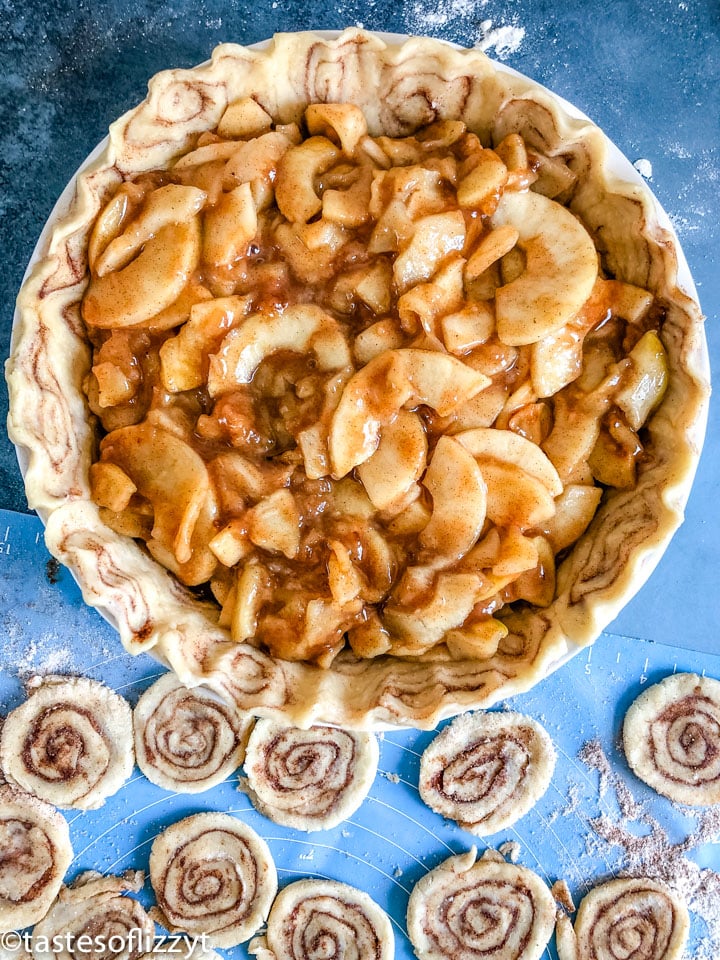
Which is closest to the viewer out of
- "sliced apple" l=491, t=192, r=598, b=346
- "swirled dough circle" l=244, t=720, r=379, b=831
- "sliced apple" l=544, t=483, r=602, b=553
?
"sliced apple" l=491, t=192, r=598, b=346

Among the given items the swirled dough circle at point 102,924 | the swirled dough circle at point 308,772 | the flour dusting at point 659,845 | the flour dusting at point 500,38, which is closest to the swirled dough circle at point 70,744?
the swirled dough circle at point 102,924

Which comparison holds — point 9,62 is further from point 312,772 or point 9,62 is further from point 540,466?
point 312,772

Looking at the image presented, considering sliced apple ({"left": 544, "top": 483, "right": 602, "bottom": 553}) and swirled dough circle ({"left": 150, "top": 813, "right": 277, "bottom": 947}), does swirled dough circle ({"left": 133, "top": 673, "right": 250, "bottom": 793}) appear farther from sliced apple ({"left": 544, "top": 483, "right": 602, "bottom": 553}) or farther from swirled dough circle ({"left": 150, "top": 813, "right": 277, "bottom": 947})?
sliced apple ({"left": 544, "top": 483, "right": 602, "bottom": 553})

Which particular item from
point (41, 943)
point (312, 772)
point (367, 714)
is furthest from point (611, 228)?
point (41, 943)

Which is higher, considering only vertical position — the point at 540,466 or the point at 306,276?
the point at 306,276

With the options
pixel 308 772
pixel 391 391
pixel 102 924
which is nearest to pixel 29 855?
pixel 102 924

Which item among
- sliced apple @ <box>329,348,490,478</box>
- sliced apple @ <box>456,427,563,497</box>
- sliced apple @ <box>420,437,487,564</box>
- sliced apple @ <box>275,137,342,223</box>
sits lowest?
sliced apple @ <box>420,437,487,564</box>

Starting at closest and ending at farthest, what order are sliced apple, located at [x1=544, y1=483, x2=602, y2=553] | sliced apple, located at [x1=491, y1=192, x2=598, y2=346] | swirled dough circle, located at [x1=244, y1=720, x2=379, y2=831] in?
sliced apple, located at [x1=491, y1=192, x2=598, y2=346]
sliced apple, located at [x1=544, y1=483, x2=602, y2=553]
swirled dough circle, located at [x1=244, y1=720, x2=379, y2=831]

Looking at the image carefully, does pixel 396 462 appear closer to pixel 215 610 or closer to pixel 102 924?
pixel 215 610

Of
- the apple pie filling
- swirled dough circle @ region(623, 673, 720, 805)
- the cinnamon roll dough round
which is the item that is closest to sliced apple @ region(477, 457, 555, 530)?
the apple pie filling
